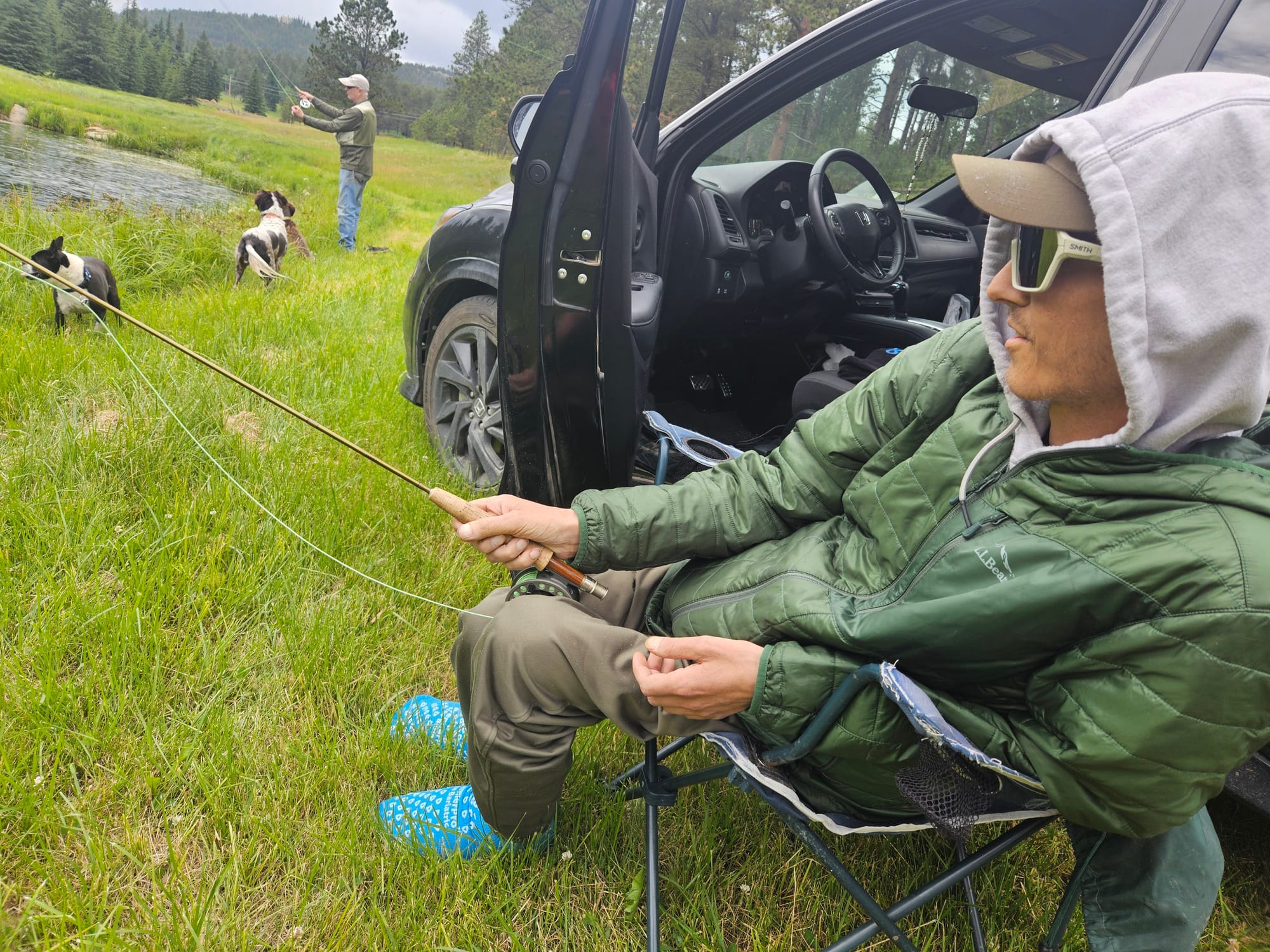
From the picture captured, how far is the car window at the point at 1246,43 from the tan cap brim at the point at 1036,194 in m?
0.90

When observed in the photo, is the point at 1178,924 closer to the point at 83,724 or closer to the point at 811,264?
the point at 83,724

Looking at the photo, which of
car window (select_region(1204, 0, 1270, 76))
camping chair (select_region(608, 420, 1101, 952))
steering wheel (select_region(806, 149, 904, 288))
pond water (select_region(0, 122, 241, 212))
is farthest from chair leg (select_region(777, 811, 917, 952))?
pond water (select_region(0, 122, 241, 212))

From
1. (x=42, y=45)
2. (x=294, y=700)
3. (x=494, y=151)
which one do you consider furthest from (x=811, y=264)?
(x=42, y=45)

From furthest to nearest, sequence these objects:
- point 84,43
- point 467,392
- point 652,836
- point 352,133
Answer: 1. point 84,43
2. point 352,133
3. point 467,392
4. point 652,836

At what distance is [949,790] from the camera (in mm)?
1188

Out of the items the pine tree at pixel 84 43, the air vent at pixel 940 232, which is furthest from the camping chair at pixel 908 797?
the pine tree at pixel 84 43

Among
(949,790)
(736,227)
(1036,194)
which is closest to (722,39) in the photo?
(736,227)

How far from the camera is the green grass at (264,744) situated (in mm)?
1577

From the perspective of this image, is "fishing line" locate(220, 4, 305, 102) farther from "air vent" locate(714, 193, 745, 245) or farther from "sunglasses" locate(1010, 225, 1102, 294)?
"sunglasses" locate(1010, 225, 1102, 294)

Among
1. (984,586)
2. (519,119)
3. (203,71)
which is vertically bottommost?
(984,586)

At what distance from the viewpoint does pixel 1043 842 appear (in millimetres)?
2055

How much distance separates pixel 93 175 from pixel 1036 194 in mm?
8185

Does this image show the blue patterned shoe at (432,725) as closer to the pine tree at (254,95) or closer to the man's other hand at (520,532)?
the man's other hand at (520,532)

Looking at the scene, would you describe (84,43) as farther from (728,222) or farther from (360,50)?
(728,222)
